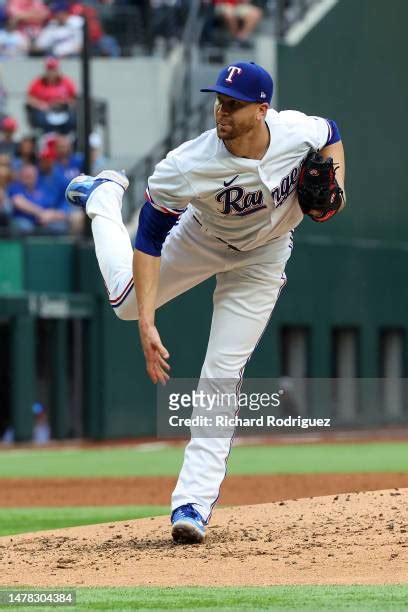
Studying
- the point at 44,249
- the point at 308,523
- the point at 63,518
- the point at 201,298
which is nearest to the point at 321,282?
the point at 201,298

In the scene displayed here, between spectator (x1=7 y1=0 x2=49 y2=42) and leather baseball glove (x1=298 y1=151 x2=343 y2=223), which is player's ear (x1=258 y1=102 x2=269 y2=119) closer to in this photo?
leather baseball glove (x1=298 y1=151 x2=343 y2=223)

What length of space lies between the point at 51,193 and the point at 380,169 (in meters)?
8.46

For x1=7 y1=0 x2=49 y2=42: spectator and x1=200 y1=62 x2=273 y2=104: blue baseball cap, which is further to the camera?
x1=7 y1=0 x2=49 y2=42: spectator

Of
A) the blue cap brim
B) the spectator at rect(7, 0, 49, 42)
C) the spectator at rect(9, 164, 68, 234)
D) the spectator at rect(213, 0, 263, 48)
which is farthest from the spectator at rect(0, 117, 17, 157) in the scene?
the blue cap brim

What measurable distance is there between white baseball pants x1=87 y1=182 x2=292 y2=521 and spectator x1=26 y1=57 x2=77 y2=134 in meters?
12.5

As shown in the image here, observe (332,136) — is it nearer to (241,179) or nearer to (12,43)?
(241,179)

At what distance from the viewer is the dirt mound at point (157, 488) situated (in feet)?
36.6

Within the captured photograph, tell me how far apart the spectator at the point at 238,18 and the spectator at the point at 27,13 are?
8.49 ft

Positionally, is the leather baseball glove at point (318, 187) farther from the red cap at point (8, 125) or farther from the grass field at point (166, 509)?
the red cap at point (8, 125)

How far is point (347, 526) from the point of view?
7.41 m

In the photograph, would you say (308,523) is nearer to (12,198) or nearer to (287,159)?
(287,159)

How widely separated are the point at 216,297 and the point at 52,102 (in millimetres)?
13099

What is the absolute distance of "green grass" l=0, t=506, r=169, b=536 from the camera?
923cm

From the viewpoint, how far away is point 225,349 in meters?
7.05
